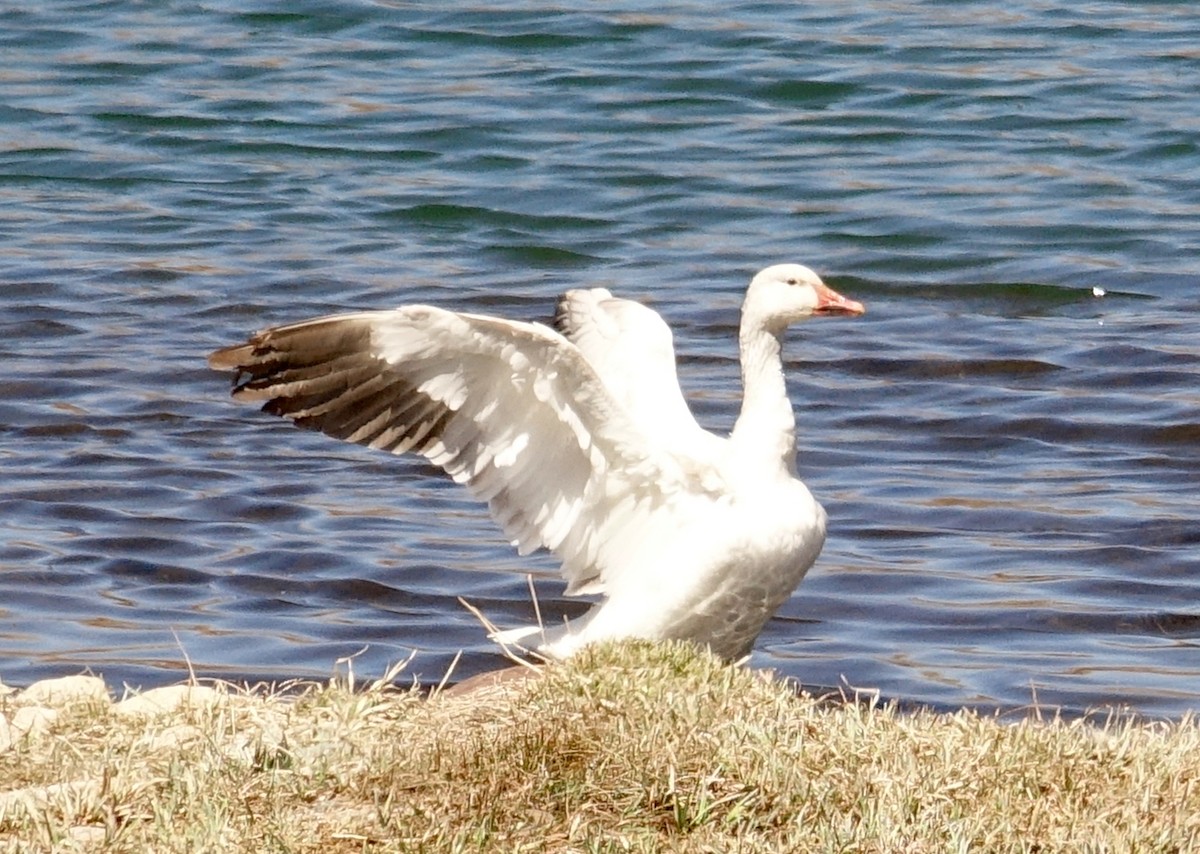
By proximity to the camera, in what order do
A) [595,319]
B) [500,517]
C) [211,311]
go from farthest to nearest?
[211,311], [595,319], [500,517]

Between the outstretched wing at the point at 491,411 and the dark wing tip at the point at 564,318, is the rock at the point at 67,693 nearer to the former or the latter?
the outstretched wing at the point at 491,411

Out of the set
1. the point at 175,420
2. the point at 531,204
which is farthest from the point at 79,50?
the point at 175,420

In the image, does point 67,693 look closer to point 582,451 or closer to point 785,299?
point 582,451

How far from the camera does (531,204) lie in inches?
573

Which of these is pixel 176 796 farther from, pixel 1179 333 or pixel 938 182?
pixel 938 182

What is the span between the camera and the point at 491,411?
6.11 metres

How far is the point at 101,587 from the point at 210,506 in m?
1.11

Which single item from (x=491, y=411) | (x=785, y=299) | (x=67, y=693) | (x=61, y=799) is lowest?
(x=67, y=693)

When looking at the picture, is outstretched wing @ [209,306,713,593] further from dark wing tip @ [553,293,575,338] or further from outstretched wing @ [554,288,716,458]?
dark wing tip @ [553,293,575,338]

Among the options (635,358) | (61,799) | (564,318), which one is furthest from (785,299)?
(61,799)

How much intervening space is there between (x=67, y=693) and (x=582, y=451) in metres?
1.55

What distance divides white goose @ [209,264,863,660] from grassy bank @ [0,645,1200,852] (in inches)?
48.4

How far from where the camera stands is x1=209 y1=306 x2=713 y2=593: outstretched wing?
587cm

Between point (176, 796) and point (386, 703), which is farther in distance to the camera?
point (386, 703)
